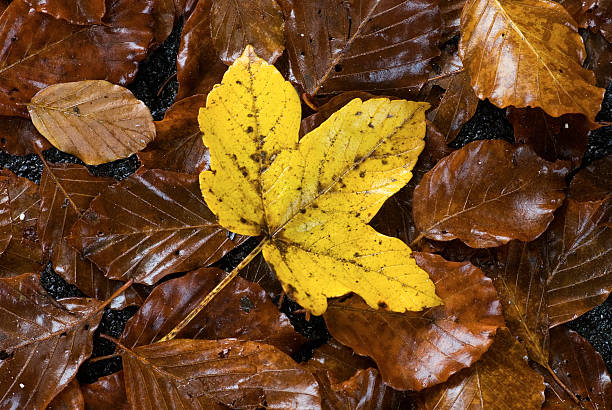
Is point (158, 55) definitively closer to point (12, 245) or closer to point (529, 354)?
point (12, 245)

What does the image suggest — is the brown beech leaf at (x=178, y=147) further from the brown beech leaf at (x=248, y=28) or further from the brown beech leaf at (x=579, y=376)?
the brown beech leaf at (x=579, y=376)

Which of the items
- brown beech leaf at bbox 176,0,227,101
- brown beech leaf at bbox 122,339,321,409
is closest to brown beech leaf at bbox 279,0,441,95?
brown beech leaf at bbox 176,0,227,101

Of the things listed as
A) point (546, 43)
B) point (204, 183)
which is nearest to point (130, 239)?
point (204, 183)

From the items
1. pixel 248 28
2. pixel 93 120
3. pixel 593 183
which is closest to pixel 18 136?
pixel 93 120

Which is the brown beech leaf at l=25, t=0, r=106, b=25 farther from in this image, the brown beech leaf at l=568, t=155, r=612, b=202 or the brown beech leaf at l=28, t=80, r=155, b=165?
the brown beech leaf at l=568, t=155, r=612, b=202

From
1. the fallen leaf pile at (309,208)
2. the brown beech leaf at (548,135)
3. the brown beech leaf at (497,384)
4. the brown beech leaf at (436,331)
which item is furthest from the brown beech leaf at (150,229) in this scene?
the brown beech leaf at (548,135)

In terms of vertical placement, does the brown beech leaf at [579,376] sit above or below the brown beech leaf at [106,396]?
below
